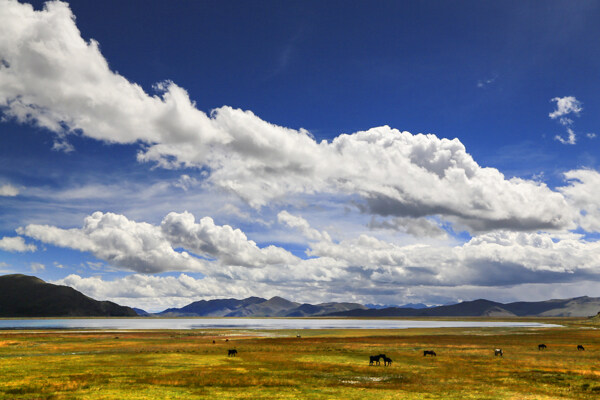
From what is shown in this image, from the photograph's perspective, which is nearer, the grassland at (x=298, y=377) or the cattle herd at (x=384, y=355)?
the grassland at (x=298, y=377)

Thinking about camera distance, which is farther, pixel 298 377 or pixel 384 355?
pixel 384 355

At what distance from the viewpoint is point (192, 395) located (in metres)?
32.3

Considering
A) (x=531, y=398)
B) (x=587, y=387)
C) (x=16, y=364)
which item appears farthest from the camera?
(x=16, y=364)

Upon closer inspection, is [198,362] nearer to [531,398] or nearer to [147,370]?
[147,370]

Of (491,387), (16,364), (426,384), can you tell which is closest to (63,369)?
(16,364)

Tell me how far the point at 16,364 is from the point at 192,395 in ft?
106

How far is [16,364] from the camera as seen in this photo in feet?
165

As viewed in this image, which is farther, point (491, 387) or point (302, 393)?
point (491, 387)

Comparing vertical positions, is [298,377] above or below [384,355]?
below

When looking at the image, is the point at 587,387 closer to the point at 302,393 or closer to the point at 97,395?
the point at 302,393

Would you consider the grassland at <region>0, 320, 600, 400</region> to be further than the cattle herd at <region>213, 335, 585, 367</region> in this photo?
No

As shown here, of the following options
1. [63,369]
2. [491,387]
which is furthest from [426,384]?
[63,369]

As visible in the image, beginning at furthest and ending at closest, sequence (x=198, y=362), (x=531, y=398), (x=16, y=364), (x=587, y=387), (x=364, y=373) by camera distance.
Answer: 1. (x=198, y=362)
2. (x=16, y=364)
3. (x=364, y=373)
4. (x=587, y=387)
5. (x=531, y=398)

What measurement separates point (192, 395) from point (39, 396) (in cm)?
1142
